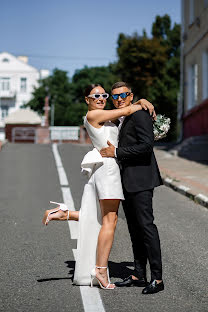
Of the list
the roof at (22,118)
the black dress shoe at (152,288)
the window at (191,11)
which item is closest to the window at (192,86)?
the window at (191,11)

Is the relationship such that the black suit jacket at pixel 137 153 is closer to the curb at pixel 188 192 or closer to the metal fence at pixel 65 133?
the curb at pixel 188 192

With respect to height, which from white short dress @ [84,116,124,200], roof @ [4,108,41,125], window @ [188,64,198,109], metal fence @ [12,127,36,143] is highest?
roof @ [4,108,41,125]

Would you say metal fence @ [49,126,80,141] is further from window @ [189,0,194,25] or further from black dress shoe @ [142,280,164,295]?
black dress shoe @ [142,280,164,295]

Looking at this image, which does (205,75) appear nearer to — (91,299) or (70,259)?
(70,259)

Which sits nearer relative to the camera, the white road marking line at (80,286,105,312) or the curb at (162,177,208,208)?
the white road marking line at (80,286,105,312)

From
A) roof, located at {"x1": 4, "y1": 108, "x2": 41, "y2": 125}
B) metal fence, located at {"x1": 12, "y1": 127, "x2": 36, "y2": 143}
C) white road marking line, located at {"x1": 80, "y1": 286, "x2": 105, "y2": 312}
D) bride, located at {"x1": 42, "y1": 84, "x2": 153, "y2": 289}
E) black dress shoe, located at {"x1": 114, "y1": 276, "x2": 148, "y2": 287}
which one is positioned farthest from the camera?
roof, located at {"x1": 4, "y1": 108, "x2": 41, "y2": 125}

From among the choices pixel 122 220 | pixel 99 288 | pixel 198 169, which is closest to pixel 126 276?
pixel 99 288

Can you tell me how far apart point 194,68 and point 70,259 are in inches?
823

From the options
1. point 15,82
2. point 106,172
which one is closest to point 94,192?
point 106,172

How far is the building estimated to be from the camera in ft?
74.2

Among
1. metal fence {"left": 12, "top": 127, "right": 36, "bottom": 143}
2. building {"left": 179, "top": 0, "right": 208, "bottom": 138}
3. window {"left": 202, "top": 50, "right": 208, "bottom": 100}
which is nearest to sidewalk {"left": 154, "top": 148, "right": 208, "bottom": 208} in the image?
building {"left": 179, "top": 0, "right": 208, "bottom": 138}

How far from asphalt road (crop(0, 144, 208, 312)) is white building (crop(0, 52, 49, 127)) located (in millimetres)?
69009

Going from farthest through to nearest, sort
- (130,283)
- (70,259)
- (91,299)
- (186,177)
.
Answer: (186,177), (70,259), (130,283), (91,299)

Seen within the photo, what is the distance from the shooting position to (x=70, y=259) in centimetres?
609
